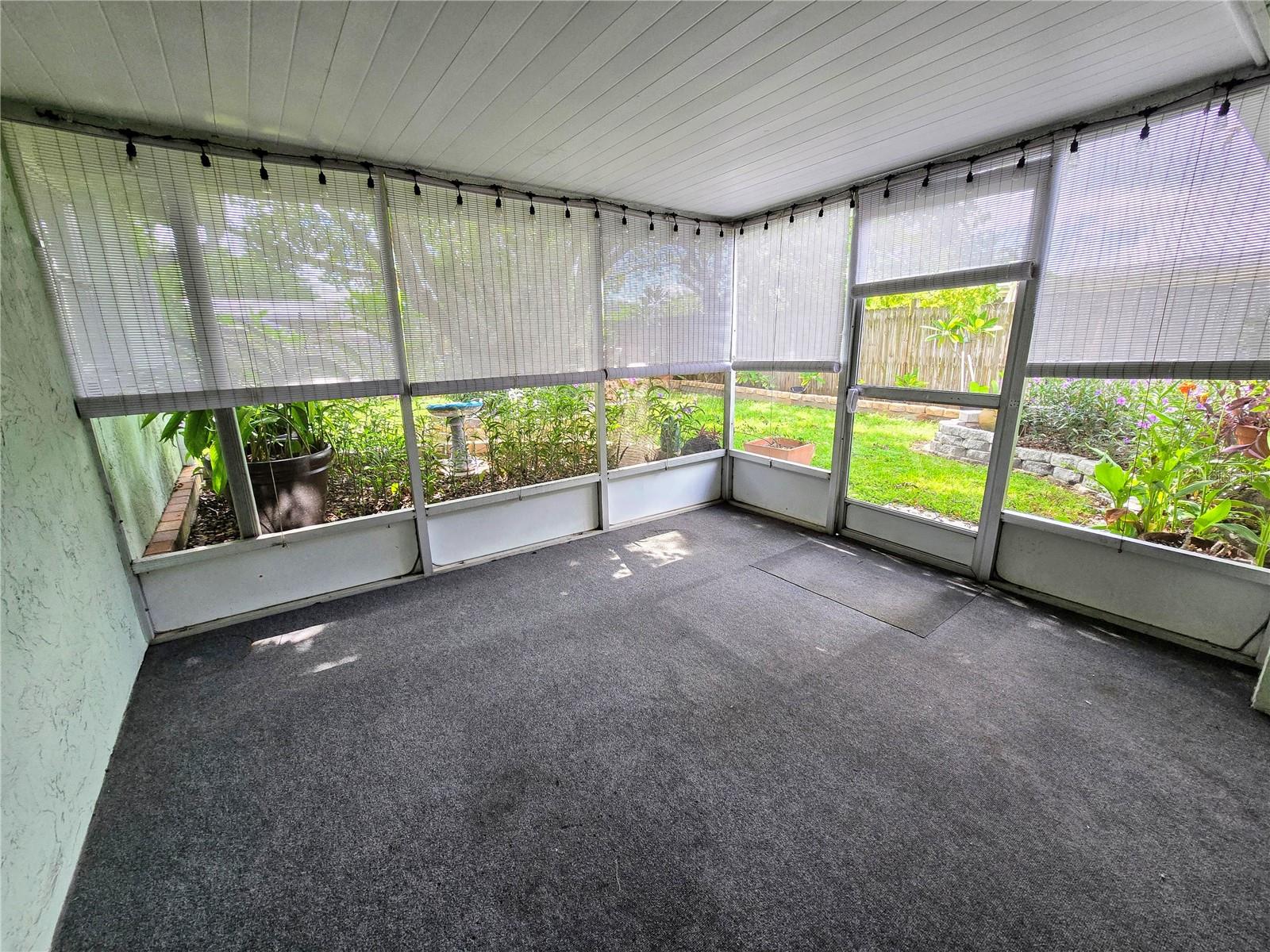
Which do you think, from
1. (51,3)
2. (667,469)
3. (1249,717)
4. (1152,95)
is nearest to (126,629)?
(51,3)


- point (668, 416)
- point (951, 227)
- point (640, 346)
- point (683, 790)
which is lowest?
point (683, 790)

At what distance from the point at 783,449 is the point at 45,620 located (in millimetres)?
4263

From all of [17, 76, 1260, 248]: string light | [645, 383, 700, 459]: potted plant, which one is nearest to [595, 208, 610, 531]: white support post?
[645, 383, 700, 459]: potted plant

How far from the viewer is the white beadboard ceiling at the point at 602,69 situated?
1.56 meters

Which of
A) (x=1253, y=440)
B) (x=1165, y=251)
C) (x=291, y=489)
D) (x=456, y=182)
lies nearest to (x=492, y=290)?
(x=456, y=182)

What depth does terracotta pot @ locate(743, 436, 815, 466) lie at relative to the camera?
13.9 ft

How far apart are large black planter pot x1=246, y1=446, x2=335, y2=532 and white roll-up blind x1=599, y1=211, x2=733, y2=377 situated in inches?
80.3

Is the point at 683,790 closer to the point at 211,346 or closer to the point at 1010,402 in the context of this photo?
the point at 1010,402

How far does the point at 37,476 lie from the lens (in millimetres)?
1762

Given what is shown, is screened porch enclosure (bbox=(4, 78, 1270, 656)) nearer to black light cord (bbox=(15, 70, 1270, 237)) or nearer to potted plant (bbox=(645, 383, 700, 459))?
black light cord (bbox=(15, 70, 1270, 237))

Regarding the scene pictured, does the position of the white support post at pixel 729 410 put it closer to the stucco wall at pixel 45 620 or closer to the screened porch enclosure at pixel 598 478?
the screened porch enclosure at pixel 598 478

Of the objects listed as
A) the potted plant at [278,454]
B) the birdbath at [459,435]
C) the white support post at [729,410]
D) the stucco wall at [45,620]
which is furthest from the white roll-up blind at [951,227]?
the stucco wall at [45,620]

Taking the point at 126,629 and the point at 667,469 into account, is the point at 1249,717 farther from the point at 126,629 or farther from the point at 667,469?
the point at 126,629

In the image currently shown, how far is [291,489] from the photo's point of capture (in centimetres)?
298
